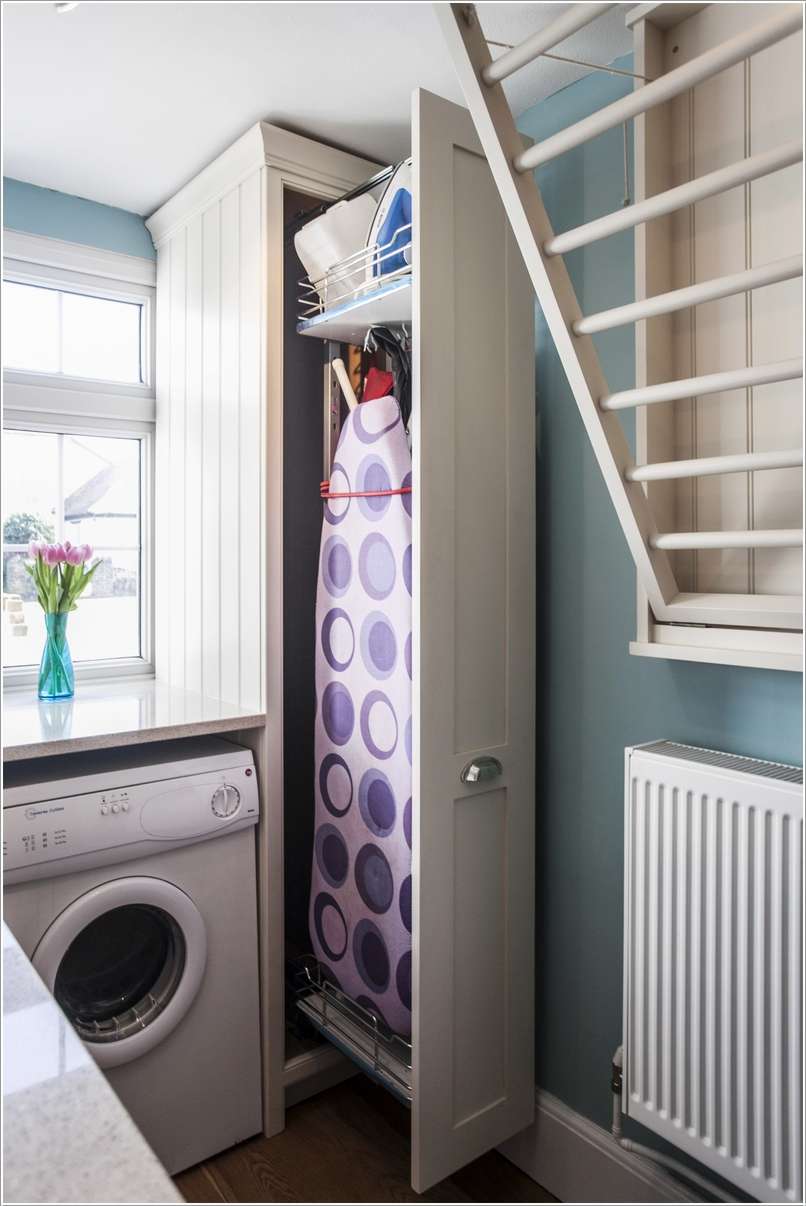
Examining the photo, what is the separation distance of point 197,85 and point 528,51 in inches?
39.3

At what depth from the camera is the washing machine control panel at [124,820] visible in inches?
67.4

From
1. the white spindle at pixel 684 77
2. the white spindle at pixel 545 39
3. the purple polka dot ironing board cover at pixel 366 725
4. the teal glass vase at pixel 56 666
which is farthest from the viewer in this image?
the teal glass vase at pixel 56 666

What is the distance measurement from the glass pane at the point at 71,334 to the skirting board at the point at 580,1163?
7.87 ft

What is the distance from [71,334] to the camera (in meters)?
2.54

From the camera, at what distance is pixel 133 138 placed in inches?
81.9

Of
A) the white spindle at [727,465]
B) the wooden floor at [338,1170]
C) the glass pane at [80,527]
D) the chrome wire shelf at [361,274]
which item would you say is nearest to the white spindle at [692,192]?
the white spindle at [727,465]

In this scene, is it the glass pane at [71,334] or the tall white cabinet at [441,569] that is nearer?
the tall white cabinet at [441,569]

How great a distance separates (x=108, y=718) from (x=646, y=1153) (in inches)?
59.7

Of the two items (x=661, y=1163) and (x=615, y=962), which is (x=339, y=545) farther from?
(x=661, y=1163)

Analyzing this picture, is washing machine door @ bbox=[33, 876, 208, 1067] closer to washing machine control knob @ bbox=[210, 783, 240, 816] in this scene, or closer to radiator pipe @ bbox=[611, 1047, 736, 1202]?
washing machine control knob @ bbox=[210, 783, 240, 816]

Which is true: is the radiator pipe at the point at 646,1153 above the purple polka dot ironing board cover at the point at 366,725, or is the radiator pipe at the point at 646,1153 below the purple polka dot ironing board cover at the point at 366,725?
below

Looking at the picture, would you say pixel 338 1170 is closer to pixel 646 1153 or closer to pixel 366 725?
pixel 646 1153

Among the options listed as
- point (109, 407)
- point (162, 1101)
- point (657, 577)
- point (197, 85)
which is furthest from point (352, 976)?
point (197, 85)

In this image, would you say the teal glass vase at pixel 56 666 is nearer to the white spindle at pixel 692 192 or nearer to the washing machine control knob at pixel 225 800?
the washing machine control knob at pixel 225 800
